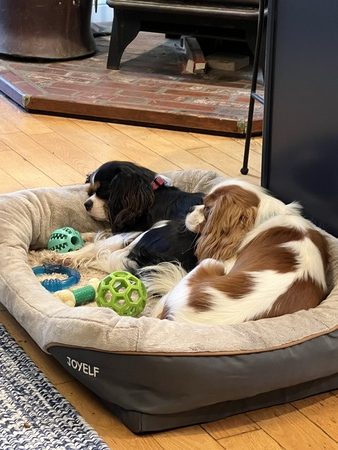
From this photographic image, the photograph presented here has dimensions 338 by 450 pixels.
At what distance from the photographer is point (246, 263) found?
241 cm

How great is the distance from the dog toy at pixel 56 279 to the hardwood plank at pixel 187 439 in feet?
2.55

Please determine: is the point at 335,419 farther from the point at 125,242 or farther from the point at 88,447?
the point at 125,242

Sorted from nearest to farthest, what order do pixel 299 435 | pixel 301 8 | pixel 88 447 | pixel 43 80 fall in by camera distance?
pixel 88 447 < pixel 299 435 < pixel 301 8 < pixel 43 80

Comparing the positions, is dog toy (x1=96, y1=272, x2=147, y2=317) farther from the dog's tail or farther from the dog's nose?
the dog's nose

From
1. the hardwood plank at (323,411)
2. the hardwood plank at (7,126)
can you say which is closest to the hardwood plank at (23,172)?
the hardwood plank at (7,126)

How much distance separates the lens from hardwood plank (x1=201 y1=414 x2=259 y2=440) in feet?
6.99

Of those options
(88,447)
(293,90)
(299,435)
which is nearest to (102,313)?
(88,447)

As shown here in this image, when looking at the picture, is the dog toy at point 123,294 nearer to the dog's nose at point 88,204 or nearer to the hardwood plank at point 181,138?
the dog's nose at point 88,204

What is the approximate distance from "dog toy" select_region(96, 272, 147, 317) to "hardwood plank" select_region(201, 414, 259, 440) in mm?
461

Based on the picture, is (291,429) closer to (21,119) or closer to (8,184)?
(8,184)

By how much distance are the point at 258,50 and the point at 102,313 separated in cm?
187

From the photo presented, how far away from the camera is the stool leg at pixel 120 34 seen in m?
5.07

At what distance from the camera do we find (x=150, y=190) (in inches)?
119

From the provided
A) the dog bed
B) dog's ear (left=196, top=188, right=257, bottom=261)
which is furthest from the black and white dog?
the dog bed
